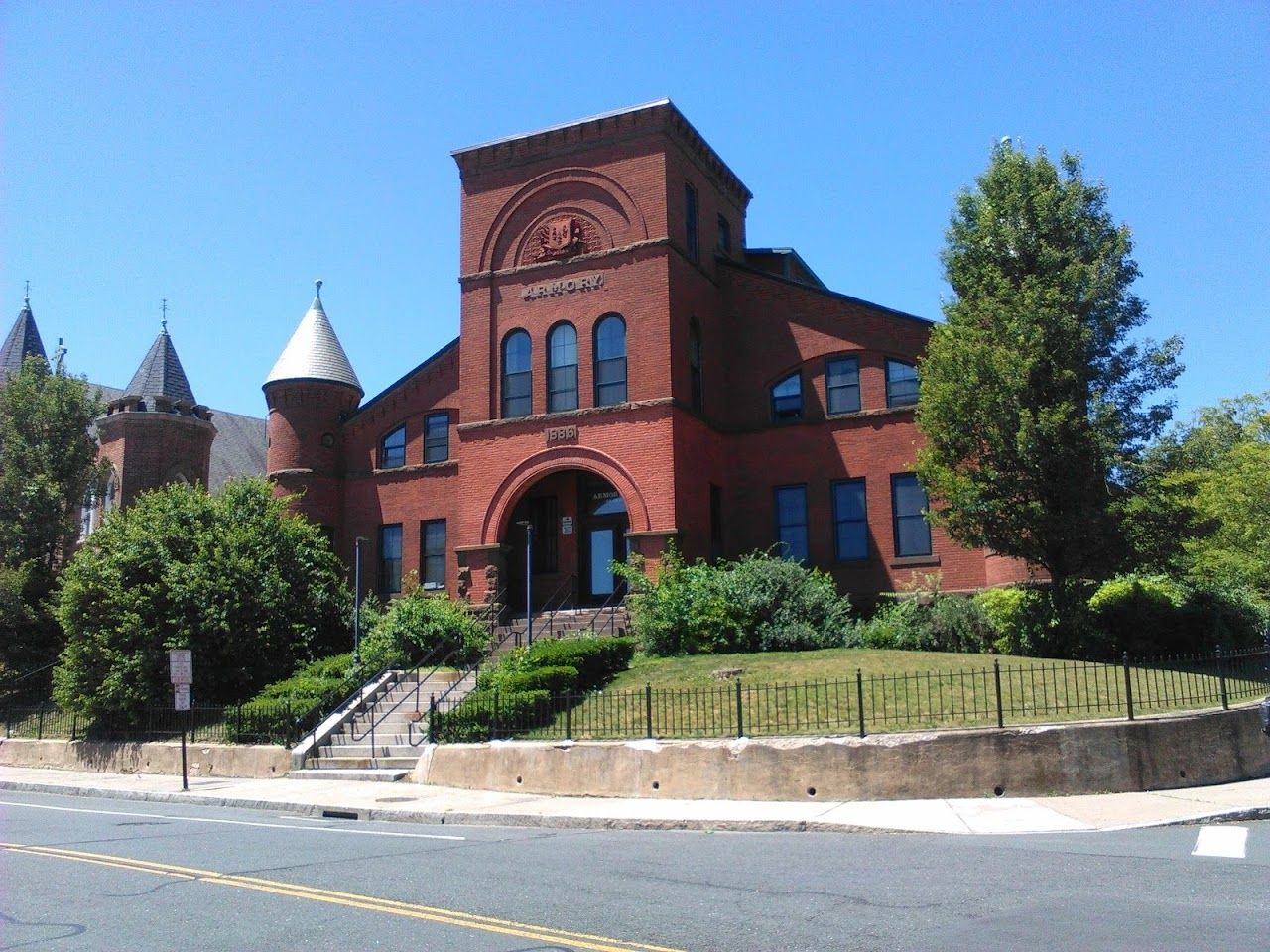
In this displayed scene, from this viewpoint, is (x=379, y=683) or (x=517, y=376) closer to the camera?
(x=379, y=683)

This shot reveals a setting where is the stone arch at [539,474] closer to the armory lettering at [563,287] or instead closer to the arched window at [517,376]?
the arched window at [517,376]

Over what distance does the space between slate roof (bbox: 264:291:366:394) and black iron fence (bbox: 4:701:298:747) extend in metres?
11.9

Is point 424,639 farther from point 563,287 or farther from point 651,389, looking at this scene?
point 563,287

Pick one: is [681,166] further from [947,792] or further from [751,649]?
[947,792]

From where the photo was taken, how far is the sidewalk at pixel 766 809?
42.2ft

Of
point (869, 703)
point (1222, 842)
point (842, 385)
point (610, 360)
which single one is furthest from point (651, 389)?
point (1222, 842)

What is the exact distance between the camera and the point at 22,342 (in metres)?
50.5

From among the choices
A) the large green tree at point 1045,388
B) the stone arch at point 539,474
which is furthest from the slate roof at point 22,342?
the large green tree at point 1045,388

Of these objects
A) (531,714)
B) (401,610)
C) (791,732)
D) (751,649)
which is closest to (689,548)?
(751,649)

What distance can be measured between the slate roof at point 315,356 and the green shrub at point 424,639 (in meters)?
11.6

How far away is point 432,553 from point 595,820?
1947 centimetres

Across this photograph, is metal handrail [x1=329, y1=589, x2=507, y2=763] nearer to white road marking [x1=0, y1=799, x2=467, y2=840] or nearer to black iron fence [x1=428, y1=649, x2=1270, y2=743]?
black iron fence [x1=428, y1=649, x2=1270, y2=743]

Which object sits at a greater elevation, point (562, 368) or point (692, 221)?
Answer: point (692, 221)

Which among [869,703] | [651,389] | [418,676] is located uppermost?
[651,389]
